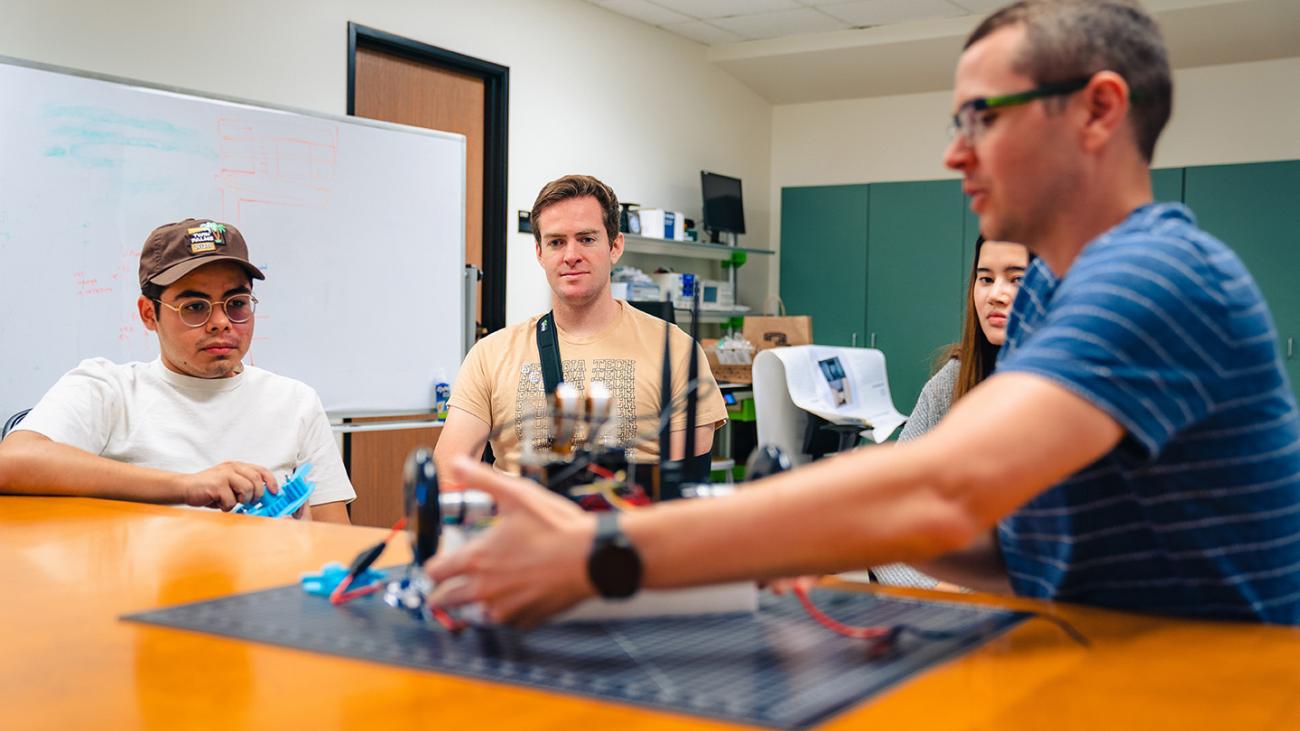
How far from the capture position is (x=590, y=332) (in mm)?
2762

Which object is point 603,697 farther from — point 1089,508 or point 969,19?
point 969,19

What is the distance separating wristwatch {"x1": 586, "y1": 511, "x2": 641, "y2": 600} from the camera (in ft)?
2.67

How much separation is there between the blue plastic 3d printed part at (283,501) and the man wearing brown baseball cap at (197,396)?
13cm

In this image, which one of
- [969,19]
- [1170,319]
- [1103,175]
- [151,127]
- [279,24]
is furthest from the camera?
[969,19]

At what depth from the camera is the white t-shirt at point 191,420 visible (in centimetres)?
206

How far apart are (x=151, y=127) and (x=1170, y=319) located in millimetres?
2927

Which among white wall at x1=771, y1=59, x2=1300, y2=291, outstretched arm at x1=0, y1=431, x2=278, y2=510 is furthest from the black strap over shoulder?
Answer: white wall at x1=771, y1=59, x2=1300, y2=291

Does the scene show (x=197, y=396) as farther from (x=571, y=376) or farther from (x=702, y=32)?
(x=702, y=32)

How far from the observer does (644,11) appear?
5676 millimetres

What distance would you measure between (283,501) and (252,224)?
1723 mm

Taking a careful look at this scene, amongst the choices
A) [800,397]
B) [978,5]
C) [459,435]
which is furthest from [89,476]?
[978,5]

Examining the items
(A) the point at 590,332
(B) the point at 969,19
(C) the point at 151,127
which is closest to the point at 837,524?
(A) the point at 590,332

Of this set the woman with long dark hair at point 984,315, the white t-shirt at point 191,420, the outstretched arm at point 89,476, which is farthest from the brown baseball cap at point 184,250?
the woman with long dark hair at point 984,315

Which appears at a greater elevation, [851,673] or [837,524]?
[837,524]
